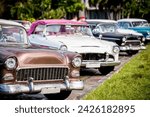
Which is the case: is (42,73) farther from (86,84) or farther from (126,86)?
(86,84)

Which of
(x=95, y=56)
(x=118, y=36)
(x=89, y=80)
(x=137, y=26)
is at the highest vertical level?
(x=95, y=56)

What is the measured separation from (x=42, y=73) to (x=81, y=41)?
426cm

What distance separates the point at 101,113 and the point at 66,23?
22.4 ft

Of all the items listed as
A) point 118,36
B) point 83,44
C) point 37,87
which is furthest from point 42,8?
point 37,87

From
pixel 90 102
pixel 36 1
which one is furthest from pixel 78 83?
pixel 36 1

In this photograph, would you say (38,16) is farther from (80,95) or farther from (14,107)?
(14,107)

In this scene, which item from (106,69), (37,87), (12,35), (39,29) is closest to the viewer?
(37,87)

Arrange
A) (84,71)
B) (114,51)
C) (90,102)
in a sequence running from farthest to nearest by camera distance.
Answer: (84,71), (114,51), (90,102)

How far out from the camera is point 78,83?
333 inches

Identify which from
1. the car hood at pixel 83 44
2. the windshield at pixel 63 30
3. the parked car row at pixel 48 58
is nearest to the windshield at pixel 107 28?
the windshield at pixel 63 30

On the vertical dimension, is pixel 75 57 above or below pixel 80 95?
above

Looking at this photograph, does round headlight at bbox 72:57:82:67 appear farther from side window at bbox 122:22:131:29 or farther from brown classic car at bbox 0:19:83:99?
side window at bbox 122:22:131:29

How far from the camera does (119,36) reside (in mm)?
17828

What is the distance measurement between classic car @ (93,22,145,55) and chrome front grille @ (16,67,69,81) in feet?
31.6
